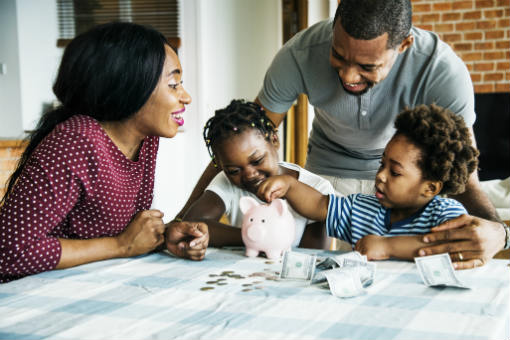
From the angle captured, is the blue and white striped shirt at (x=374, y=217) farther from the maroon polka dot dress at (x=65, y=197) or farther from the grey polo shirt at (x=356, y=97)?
the maroon polka dot dress at (x=65, y=197)

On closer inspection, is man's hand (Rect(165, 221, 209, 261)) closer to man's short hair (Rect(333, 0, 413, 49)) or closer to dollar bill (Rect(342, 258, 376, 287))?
dollar bill (Rect(342, 258, 376, 287))

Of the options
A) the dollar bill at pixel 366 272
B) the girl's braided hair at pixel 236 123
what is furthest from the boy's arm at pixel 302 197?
the dollar bill at pixel 366 272

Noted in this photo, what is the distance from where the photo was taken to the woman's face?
1.32 meters

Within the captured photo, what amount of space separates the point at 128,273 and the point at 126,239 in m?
0.16

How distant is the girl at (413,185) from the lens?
122cm

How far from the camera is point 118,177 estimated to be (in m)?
1.26

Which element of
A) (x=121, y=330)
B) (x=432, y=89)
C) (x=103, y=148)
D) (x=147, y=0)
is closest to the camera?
(x=121, y=330)

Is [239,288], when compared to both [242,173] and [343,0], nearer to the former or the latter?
[242,173]

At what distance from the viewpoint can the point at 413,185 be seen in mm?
1284

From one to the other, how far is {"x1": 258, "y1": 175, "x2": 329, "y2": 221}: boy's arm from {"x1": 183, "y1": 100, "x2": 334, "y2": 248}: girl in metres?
0.08

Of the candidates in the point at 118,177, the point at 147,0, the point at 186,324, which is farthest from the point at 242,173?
the point at 147,0

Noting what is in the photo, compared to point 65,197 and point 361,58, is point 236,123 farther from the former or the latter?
point 65,197

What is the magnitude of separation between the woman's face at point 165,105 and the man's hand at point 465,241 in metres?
0.72

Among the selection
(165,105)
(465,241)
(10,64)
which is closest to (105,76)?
(165,105)
